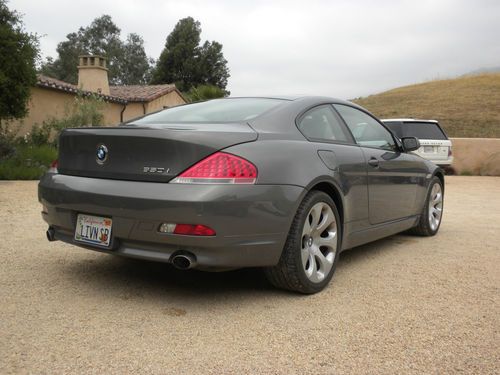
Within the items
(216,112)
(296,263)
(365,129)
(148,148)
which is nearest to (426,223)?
(365,129)

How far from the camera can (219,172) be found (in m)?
2.99

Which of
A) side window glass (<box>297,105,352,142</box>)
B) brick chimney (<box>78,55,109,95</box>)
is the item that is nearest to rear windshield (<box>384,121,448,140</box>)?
side window glass (<box>297,105,352,142</box>)

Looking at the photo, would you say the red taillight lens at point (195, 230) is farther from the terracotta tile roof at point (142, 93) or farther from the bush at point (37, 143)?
the terracotta tile roof at point (142, 93)

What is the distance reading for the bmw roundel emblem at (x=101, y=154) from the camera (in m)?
3.30

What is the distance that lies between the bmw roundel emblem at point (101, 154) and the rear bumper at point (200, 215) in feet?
0.44

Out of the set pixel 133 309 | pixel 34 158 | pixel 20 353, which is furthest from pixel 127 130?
pixel 34 158

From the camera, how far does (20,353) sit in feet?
8.21

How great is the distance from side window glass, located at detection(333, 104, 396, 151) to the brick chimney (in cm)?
2097

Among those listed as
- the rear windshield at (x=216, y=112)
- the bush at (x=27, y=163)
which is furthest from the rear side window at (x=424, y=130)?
the rear windshield at (x=216, y=112)

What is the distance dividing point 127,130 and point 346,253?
8.36 feet

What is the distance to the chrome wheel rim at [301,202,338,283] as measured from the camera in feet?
11.4

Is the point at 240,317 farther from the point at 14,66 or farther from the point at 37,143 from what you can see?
the point at 37,143

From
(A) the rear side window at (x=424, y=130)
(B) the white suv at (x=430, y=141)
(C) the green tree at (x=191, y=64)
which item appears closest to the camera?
(A) the rear side window at (x=424, y=130)

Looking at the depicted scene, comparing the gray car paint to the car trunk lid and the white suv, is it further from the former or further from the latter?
the white suv
